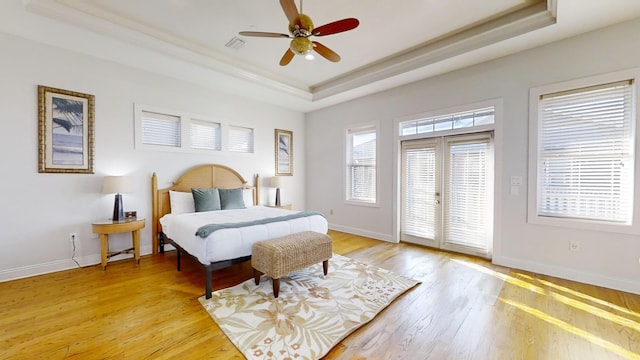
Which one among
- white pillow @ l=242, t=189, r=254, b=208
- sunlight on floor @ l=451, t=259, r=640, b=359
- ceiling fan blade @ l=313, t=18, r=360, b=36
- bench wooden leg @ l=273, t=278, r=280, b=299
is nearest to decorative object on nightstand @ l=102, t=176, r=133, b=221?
white pillow @ l=242, t=189, r=254, b=208

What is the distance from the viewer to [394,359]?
176 centimetres

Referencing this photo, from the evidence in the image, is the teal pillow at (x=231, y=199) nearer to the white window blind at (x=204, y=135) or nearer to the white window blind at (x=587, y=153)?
the white window blind at (x=204, y=135)

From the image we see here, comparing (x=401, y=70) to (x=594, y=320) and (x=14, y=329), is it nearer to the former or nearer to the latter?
(x=594, y=320)

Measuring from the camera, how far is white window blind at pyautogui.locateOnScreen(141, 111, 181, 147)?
4.09m

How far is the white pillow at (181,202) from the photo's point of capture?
4.11 m

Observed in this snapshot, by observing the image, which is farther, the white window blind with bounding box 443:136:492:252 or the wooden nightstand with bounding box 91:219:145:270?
the white window blind with bounding box 443:136:492:252

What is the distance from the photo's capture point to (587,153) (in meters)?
3.00

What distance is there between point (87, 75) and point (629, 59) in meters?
6.69

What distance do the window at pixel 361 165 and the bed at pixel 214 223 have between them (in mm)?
1860

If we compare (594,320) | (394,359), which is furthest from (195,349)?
(594,320)

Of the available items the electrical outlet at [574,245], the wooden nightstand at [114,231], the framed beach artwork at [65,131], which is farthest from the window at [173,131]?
the electrical outlet at [574,245]

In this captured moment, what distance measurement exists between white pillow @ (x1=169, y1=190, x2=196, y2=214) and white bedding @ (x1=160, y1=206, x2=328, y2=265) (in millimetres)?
302

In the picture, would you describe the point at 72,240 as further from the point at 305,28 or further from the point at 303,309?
the point at 305,28

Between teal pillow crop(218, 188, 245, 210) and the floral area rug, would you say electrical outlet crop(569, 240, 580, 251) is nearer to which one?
the floral area rug
